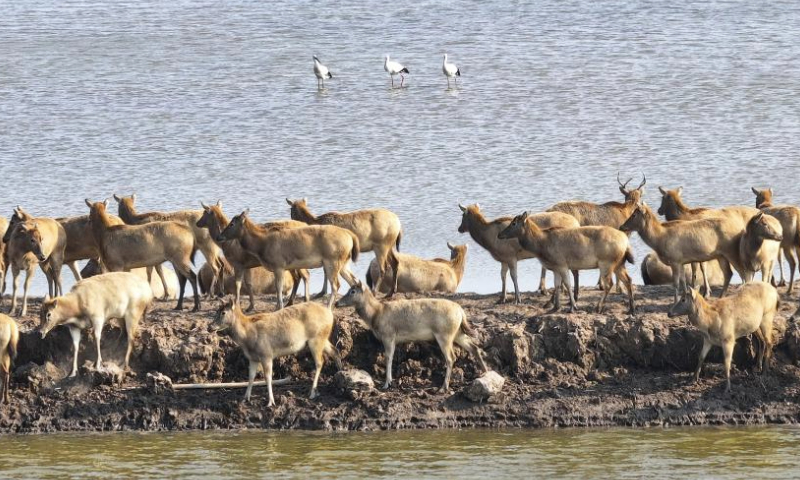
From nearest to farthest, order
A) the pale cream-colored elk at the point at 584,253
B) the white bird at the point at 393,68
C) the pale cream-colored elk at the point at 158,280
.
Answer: the pale cream-colored elk at the point at 584,253 → the pale cream-colored elk at the point at 158,280 → the white bird at the point at 393,68

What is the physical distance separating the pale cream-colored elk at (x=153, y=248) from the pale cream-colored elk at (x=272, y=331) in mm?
2321

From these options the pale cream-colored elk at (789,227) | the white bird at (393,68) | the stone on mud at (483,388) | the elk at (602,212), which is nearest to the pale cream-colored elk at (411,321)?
the stone on mud at (483,388)

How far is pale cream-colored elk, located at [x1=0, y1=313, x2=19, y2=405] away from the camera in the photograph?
17547 millimetres

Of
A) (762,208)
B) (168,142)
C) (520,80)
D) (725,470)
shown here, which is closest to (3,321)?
(725,470)

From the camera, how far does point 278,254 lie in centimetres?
1956

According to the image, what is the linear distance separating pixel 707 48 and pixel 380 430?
78.4 ft

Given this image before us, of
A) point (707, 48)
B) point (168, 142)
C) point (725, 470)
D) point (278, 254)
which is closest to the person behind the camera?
point (725, 470)

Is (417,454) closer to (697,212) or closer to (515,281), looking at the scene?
(515,281)

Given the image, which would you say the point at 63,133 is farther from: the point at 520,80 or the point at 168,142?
the point at 520,80

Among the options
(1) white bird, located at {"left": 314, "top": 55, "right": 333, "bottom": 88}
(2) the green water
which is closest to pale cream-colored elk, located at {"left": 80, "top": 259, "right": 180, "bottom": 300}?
(2) the green water

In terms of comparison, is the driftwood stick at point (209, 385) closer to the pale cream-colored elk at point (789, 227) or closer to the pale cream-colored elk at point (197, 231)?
the pale cream-colored elk at point (197, 231)

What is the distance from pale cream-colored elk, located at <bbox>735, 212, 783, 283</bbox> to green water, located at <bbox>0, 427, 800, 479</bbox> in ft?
10.0

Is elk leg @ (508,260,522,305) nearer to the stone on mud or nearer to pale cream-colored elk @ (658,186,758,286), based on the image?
pale cream-colored elk @ (658,186,758,286)

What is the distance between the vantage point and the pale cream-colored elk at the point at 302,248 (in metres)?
19.4
